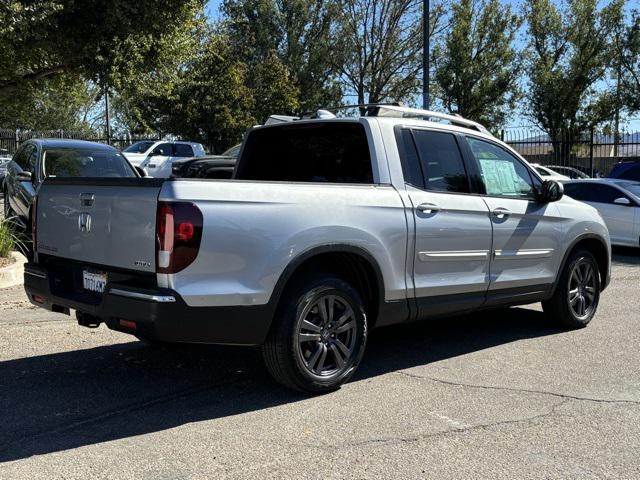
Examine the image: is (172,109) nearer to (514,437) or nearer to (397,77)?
(397,77)

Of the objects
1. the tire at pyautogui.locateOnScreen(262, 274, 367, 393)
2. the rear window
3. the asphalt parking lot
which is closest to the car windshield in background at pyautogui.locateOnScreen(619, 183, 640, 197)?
the asphalt parking lot

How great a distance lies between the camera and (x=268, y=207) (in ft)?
14.0

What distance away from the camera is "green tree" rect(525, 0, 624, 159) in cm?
3531

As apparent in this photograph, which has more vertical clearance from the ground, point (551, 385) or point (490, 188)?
point (490, 188)

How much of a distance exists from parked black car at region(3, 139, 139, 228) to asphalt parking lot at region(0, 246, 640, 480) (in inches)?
189

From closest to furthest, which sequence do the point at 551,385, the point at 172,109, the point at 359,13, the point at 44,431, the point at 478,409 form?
1. the point at 44,431
2. the point at 478,409
3. the point at 551,385
4. the point at 172,109
5. the point at 359,13

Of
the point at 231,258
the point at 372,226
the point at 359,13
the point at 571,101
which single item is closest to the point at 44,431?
the point at 231,258

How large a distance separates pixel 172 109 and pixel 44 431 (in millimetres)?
28470

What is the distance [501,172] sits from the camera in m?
6.15

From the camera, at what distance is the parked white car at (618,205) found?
1293 cm

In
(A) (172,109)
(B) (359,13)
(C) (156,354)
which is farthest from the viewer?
(B) (359,13)

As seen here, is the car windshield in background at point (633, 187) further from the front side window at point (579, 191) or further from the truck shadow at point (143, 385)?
the truck shadow at point (143, 385)

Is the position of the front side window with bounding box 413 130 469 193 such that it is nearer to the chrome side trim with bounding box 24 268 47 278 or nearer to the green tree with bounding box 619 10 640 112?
the chrome side trim with bounding box 24 268 47 278

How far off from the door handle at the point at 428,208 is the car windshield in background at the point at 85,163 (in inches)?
287
